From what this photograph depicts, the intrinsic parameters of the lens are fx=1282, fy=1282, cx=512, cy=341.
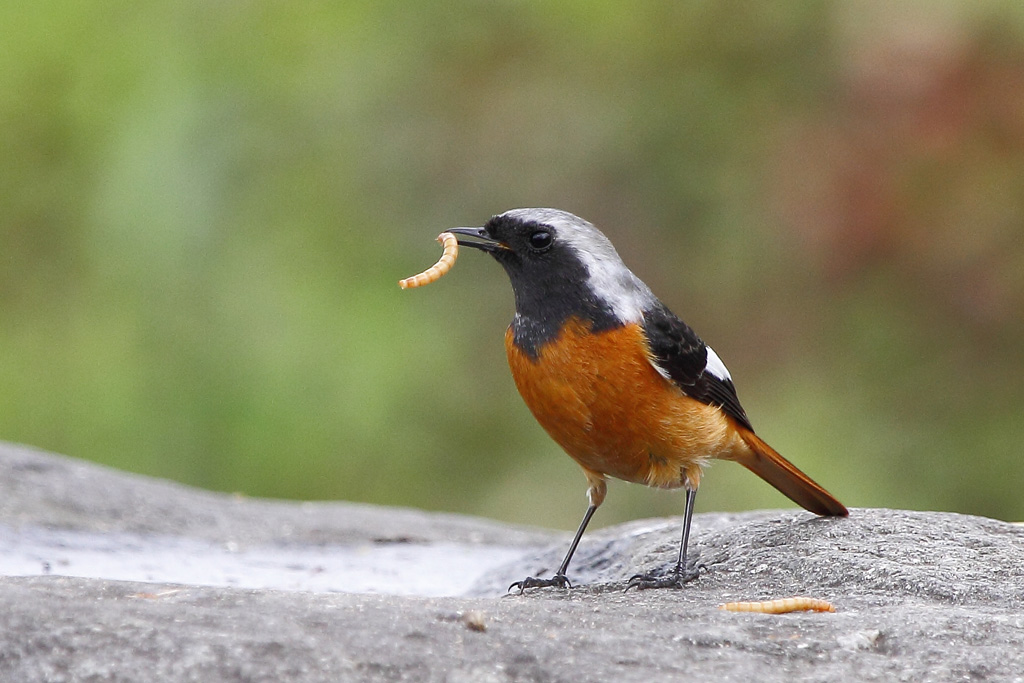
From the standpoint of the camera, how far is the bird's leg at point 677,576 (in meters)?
3.86

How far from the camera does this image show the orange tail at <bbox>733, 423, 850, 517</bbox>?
14.1ft

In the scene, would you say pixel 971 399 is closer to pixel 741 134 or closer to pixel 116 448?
pixel 741 134

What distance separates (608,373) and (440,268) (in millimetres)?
676

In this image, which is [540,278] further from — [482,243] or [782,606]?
[782,606]

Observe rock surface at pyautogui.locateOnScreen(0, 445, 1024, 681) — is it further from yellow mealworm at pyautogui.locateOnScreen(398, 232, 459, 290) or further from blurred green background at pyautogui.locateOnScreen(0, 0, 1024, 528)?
blurred green background at pyautogui.locateOnScreen(0, 0, 1024, 528)

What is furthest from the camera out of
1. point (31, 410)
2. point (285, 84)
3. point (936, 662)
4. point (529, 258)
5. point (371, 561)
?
point (285, 84)

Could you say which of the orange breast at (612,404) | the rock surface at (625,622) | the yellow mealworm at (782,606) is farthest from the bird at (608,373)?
the yellow mealworm at (782,606)

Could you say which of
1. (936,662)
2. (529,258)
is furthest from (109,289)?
(936,662)

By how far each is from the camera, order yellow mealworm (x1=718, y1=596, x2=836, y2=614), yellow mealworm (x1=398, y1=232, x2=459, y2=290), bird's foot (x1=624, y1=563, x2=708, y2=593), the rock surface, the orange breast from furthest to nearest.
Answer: yellow mealworm (x1=398, y1=232, x2=459, y2=290) < the orange breast < bird's foot (x1=624, y1=563, x2=708, y2=593) < yellow mealworm (x1=718, y1=596, x2=836, y2=614) < the rock surface

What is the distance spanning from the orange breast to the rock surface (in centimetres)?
36

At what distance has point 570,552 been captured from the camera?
4.45 metres

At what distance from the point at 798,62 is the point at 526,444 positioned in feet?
10.4

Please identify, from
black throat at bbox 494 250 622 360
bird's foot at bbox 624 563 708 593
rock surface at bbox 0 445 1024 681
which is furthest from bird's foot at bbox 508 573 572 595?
black throat at bbox 494 250 622 360

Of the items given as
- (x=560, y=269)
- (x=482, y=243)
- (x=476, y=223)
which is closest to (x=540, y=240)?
(x=560, y=269)
